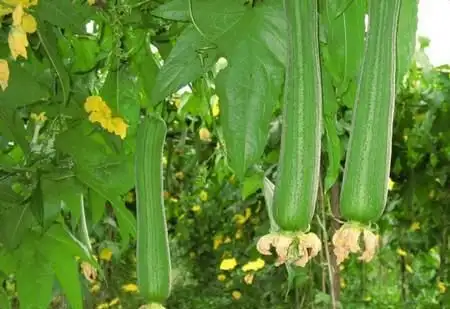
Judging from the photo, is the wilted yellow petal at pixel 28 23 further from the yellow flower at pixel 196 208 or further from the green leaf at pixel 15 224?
the yellow flower at pixel 196 208

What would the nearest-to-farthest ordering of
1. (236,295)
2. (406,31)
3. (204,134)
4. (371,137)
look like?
(371,137)
(406,31)
(204,134)
(236,295)

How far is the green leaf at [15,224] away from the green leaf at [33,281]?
51 mm

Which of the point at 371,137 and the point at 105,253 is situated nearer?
the point at 371,137

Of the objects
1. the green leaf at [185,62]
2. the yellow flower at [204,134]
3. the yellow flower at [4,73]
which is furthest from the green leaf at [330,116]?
the yellow flower at [204,134]

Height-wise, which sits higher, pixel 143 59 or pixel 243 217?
pixel 143 59

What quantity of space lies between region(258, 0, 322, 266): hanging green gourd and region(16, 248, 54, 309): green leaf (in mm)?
665

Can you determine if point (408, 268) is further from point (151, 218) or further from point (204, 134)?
point (151, 218)

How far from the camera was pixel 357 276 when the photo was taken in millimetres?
4305

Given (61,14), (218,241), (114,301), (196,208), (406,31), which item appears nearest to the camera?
(406,31)

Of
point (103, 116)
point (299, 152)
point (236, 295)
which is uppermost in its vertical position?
point (103, 116)

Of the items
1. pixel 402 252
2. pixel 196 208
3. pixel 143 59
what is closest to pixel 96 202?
pixel 143 59

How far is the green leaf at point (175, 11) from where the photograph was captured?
92 cm

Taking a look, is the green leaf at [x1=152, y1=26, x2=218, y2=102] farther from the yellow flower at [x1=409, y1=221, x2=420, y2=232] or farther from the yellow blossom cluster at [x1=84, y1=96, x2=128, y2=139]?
the yellow flower at [x1=409, y1=221, x2=420, y2=232]

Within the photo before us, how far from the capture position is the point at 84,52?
151 centimetres
